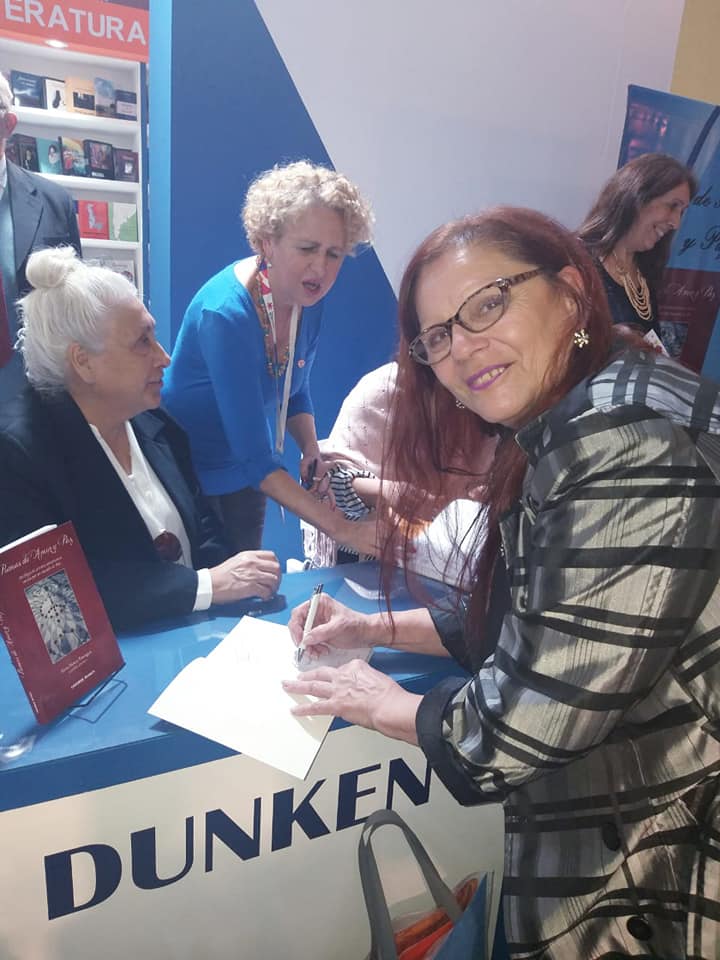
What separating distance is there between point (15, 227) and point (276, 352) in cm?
74

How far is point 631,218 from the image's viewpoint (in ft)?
8.07

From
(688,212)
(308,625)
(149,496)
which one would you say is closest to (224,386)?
(149,496)

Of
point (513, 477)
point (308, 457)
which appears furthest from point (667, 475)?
point (308, 457)

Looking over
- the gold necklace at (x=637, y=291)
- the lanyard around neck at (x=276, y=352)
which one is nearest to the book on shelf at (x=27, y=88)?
the lanyard around neck at (x=276, y=352)

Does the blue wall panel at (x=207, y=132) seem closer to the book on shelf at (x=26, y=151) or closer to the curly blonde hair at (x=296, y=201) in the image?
the curly blonde hair at (x=296, y=201)

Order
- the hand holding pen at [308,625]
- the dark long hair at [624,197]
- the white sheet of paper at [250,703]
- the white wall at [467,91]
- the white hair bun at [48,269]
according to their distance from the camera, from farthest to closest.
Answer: the dark long hair at [624,197], the white wall at [467,91], the white hair bun at [48,269], the hand holding pen at [308,625], the white sheet of paper at [250,703]

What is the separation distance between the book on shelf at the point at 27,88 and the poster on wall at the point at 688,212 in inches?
86.2

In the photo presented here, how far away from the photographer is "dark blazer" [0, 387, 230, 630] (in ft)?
4.30

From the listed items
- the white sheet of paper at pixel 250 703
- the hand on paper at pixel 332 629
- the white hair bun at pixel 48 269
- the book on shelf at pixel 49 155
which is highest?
the book on shelf at pixel 49 155

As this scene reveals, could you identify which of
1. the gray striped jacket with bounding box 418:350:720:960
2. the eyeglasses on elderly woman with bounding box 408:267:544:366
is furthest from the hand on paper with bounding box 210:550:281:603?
the eyeglasses on elderly woman with bounding box 408:267:544:366

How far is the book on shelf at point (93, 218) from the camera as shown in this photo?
181cm

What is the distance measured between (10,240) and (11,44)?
18.5 inches

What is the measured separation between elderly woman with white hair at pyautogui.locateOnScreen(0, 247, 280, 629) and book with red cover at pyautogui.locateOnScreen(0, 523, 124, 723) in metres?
0.23

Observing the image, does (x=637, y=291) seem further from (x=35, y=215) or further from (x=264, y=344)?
(x=35, y=215)
